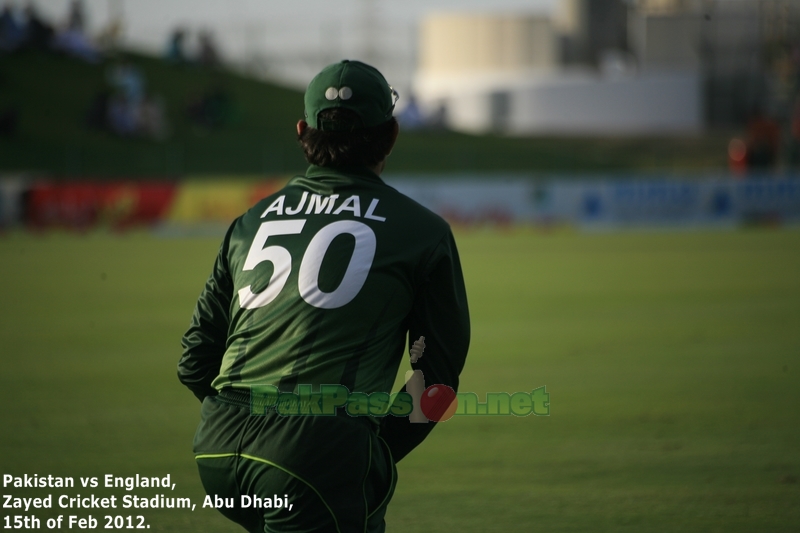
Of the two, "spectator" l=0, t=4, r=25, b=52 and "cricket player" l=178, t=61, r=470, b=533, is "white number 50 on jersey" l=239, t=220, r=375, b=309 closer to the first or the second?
"cricket player" l=178, t=61, r=470, b=533

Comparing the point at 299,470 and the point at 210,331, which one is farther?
the point at 210,331

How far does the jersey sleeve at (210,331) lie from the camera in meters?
3.20

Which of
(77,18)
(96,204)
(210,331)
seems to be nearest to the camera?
(210,331)

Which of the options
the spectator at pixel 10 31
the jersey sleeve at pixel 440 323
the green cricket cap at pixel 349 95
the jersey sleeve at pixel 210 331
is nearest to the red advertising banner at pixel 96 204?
the spectator at pixel 10 31

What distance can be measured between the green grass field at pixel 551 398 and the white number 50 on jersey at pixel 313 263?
8.52ft

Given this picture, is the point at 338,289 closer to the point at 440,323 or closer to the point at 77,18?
the point at 440,323

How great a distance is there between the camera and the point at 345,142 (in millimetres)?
3115

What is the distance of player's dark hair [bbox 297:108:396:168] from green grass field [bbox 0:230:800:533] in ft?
8.81

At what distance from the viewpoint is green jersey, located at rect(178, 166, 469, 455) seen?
2.97 metres

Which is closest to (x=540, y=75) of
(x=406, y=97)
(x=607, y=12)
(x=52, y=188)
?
(x=607, y=12)

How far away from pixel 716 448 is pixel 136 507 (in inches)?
144

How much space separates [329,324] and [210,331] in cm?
48

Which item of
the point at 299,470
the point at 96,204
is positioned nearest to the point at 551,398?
the point at 299,470

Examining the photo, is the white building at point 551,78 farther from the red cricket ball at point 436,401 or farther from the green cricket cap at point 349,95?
the red cricket ball at point 436,401
